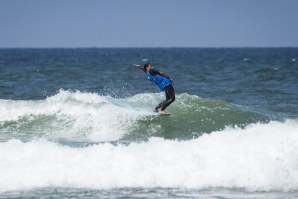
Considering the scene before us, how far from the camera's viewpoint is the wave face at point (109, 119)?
15219 millimetres

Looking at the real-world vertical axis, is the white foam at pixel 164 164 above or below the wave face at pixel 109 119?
below

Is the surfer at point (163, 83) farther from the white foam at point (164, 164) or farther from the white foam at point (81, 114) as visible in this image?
the white foam at point (164, 164)

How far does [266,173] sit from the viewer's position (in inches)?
408

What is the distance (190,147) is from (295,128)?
8.81 feet

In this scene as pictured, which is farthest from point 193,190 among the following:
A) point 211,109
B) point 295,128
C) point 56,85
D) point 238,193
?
point 56,85

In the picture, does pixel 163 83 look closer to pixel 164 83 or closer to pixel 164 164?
pixel 164 83

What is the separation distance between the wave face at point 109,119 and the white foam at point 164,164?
3257 mm

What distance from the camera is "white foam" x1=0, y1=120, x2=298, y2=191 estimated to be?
1003cm

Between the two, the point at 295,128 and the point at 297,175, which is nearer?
the point at 297,175

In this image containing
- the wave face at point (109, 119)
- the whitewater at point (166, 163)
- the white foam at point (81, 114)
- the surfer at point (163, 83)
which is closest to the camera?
the whitewater at point (166, 163)

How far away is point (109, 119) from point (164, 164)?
587 cm

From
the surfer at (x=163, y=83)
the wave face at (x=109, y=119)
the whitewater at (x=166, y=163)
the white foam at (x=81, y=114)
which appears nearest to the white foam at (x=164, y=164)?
the whitewater at (x=166, y=163)

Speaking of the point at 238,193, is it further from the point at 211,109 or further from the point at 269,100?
the point at 269,100

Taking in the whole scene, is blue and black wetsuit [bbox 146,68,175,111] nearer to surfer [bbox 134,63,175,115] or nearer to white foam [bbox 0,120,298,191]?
surfer [bbox 134,63,175,115]
